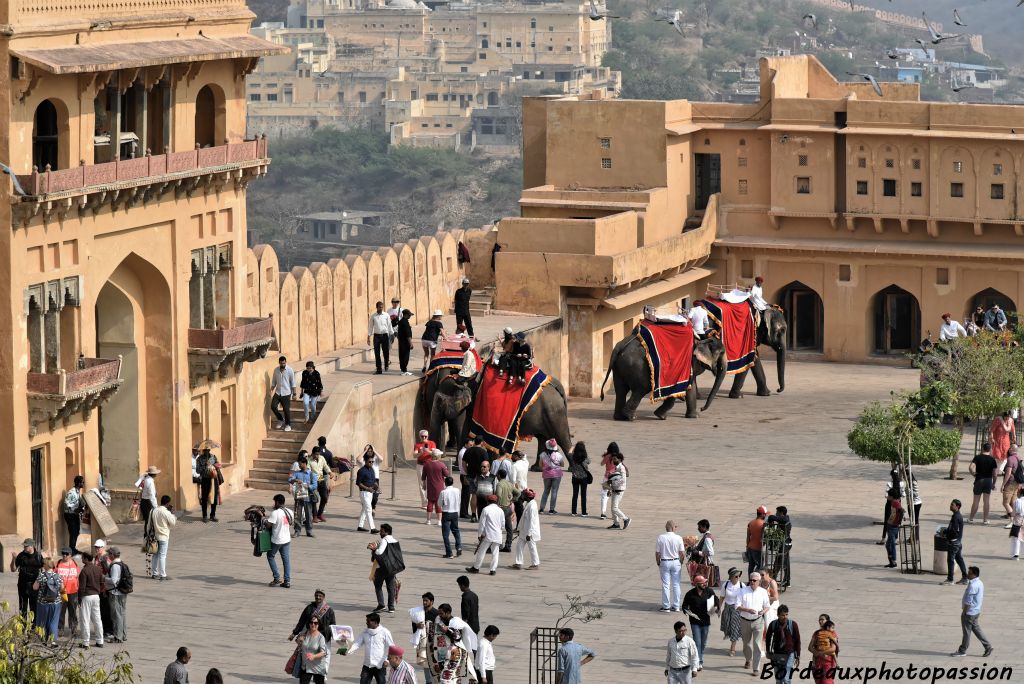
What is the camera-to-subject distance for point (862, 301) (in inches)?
1788

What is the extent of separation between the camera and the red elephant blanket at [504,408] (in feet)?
111

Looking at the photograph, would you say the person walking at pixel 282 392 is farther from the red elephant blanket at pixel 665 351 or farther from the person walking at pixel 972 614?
the person walking at pixel 972 614

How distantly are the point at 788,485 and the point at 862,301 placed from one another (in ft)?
40.8

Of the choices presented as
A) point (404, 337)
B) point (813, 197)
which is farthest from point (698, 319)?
point (813, 197)

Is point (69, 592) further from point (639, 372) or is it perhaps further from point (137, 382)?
point (639, 372)

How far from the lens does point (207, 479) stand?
102 feet

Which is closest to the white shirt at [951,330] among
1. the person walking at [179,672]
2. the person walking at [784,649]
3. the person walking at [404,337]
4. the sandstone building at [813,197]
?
the sandstone building at [813,197]

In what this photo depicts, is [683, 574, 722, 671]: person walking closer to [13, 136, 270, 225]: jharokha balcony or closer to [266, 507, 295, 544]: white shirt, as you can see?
[266, 507, 295, 544]: white shirt

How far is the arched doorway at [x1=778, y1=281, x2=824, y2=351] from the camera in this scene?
1825 inches

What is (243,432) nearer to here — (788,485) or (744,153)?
(788,485)

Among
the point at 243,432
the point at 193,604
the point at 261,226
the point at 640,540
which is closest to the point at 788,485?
the point at 640,540

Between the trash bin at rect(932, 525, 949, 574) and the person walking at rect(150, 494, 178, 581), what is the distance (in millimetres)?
8654

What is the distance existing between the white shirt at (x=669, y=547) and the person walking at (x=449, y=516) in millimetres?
3466

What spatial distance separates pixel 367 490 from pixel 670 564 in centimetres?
536
